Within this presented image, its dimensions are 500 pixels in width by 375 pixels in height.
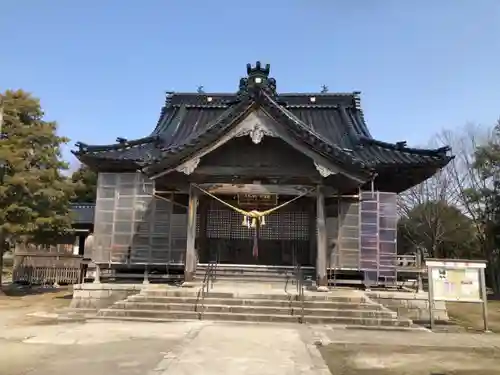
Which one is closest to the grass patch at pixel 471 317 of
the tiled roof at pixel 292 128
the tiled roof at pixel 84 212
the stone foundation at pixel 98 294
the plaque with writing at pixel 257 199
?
the tiled roof at pixel 292 128

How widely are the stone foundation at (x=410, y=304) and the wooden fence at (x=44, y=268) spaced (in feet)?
63.9

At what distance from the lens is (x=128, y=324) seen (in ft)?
39.6

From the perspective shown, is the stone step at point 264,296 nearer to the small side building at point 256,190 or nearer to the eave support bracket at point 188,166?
the small side building at point 256,190

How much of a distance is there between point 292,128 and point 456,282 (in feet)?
23.3

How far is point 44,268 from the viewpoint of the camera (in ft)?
92.5

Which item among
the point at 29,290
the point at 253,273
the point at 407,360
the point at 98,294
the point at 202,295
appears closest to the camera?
the point at 407,360

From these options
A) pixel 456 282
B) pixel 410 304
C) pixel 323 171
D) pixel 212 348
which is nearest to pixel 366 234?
pixel 410 304

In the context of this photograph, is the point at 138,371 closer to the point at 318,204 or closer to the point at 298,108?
the point at 318,204

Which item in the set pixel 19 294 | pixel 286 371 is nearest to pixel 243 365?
pixel 286 371

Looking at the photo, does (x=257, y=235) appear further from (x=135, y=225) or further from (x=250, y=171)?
(x=135, y=225)

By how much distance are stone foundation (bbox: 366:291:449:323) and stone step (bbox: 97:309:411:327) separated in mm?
2381

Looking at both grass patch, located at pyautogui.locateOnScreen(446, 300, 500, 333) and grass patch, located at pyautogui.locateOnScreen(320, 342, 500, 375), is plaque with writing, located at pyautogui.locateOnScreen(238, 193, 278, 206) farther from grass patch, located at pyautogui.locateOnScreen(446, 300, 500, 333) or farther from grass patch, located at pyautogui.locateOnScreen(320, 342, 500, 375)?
grass patch, located at pyautogui.locateOnScreen(320, 342, 500, 375)

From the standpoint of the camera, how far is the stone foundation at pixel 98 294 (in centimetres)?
1652

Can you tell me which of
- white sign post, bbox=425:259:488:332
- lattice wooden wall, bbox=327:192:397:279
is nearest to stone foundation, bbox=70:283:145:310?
lattice wooden wall, bbox=327:192:397:279
